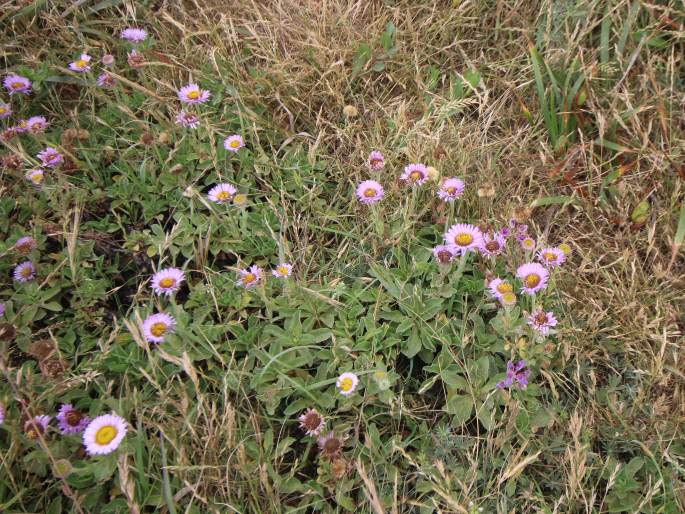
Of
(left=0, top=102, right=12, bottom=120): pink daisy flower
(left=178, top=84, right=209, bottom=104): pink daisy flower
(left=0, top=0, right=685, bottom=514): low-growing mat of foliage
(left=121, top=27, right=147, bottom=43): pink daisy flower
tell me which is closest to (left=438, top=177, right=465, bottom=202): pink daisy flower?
(left=0, top=0, right=685, bottom=514): low-growing mat of foliage

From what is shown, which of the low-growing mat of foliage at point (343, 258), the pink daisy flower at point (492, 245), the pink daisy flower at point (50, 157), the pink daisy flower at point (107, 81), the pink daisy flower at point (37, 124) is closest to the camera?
the low-growing mat of foliage at point (343, 258)

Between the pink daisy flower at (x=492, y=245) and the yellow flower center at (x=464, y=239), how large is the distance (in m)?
0.04

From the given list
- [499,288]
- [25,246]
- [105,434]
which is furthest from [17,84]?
[499,288]

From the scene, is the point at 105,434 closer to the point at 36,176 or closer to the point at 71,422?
Result: the point at 71,422

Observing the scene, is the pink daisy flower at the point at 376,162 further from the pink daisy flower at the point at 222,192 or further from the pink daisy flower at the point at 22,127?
the pink daisy flower at the point at 22,127

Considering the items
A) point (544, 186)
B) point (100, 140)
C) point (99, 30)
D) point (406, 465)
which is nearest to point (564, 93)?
point (544, 186)

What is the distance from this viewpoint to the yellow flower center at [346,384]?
1.46m

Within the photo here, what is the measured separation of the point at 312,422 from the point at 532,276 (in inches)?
28.8

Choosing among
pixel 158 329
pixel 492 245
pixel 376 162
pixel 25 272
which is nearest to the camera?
pixel 158 329

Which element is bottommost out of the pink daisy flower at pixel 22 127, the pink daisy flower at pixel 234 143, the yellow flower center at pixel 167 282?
the yellow flower center at pixel 167 282

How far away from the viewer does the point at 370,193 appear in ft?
6.01

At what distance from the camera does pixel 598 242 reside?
75.7 inches

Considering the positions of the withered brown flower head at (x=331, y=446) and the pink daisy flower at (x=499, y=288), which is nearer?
the withered brown flower head at (x=331, y=446)

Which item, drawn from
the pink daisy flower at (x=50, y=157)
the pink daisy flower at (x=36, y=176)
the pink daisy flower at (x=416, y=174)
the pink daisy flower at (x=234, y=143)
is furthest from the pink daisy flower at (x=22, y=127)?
the pink daisy flower at (x=416, y=174)
